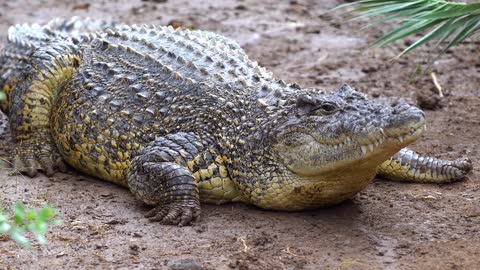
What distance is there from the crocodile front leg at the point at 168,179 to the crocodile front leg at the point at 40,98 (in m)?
1.17

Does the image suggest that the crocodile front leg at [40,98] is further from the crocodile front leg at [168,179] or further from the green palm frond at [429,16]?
the green palm frond at [429,16]

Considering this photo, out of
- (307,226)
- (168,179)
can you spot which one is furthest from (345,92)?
(168,179)

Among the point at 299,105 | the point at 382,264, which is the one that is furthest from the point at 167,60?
the point at 382,264

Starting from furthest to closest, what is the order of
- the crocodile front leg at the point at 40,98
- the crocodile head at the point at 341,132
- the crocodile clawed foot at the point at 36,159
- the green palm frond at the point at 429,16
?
the crocodile front leg at the point at 40,98
the crocodile clawed foot at the point at 36,159
the green palm frond at the point at 429,16
the crocodile head at the point at 341,132

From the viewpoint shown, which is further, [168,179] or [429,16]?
[429,16]

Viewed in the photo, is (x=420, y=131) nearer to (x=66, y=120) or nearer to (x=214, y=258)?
(x=214, y=258)

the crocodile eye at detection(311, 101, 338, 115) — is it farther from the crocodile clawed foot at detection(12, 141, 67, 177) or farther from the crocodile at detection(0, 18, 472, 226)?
the crocodile clawed foot at detection(12, 141, 67, 177)

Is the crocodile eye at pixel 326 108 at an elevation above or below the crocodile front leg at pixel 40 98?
above

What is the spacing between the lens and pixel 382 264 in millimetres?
4469

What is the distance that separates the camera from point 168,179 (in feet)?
17.1

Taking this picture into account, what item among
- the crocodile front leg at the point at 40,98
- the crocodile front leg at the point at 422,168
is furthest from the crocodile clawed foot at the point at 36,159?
the crocodile front leg at the point at 422,168

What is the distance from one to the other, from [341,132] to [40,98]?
283 cm

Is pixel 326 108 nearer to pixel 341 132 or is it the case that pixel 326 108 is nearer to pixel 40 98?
pixel 341 132

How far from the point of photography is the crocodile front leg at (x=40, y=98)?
635 cm
